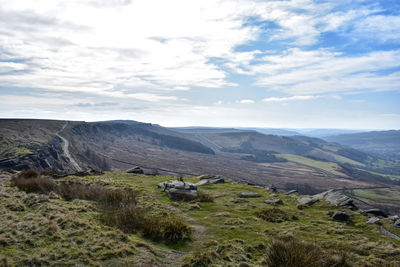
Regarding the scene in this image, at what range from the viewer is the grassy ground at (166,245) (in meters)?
9.22

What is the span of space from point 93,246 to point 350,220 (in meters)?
17.6

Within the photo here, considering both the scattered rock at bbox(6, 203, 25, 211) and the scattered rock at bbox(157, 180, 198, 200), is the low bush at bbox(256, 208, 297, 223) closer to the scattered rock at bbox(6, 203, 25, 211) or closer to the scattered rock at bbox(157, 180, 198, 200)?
the scattered rock at bbox(157, 180, 198, 200)

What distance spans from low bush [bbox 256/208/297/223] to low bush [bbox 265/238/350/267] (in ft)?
21.9

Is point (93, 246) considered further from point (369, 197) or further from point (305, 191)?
point (369, 197)

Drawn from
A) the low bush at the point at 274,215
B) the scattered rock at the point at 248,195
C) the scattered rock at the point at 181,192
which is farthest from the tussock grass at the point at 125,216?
the scattered rock at the point at 248,195

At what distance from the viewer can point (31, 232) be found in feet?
34.9

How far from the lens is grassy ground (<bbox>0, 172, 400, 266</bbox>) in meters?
9.22

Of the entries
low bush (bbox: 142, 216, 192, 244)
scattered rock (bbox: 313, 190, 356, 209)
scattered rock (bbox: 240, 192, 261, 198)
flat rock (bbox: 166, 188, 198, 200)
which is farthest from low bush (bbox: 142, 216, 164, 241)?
scattered rock (bbox: 313, 190, 356, 209)

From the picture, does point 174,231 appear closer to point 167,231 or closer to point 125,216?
point 167,231

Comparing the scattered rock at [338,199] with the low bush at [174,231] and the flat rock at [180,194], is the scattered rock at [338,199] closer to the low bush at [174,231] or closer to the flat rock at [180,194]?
the flat rock at [180,194]

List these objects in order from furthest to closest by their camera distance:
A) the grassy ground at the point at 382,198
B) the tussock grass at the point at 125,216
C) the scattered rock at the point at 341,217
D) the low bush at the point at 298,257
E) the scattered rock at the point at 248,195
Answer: the grassy ground at the point at 382,198 < the scattered rock at the point at 248,195 < the scattered rock at the point at 341,217 < the tussock grass at the point at 125,216 < the low bush at the point at 298,257

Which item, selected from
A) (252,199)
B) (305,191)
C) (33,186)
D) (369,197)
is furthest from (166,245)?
(369,197)

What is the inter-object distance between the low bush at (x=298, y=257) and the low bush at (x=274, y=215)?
666 centimetres

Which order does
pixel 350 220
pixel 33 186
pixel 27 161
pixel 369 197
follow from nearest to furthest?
pixel 350 220 → pixel 33 186 → pixel 27 161 → pixel 369 197
